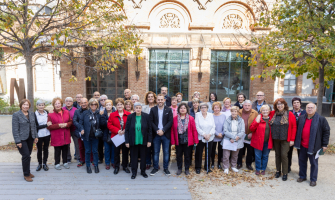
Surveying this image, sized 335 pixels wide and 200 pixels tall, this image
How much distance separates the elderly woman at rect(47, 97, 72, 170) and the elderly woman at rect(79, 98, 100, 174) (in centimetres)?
51

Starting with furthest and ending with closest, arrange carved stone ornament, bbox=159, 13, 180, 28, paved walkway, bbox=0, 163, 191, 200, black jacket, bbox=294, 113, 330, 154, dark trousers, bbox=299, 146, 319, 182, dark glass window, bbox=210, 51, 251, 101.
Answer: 1. dark glass window, bbox=210, 51, 251, 101
2. carved stone ornament, bbox=159, 13, 180, 28
3. dark trousers, bbox=299, 146, 319, 182
4. black jacket, bbox=294, 113, 330, 154
5. paved walkway, bbox=0, 163, 191, 200

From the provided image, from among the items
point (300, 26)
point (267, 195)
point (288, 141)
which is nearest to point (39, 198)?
point (267, 195)

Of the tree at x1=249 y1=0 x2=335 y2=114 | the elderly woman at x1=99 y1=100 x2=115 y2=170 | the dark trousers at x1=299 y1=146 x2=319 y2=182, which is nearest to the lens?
the dark trousers at x1=299 y1=146 x2=319 y2=182

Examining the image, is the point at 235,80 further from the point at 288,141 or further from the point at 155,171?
the point at 155,171

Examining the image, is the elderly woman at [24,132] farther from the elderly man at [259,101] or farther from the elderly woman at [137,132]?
the elderly man at [259,101]

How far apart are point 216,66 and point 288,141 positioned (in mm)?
9266

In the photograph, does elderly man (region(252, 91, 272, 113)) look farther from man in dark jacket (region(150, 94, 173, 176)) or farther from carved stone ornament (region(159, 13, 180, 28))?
carved stone ornament (region(159, 13, 180, 28))

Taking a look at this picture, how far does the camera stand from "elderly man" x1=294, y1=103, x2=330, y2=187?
181 inches

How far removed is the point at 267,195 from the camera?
432cm

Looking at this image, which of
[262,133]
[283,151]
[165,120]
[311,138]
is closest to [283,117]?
[262,133]

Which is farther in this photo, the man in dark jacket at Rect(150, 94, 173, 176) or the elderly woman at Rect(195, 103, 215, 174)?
the elderly woman at Rect(195, 103, 215, 174)

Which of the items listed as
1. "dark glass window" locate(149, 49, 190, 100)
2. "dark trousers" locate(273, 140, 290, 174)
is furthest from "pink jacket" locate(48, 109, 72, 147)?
"dark glass window" locate(149, 49, 190, 100)

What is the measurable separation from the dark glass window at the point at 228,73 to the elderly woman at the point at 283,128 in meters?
8.88

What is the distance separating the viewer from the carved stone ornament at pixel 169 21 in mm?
13398
